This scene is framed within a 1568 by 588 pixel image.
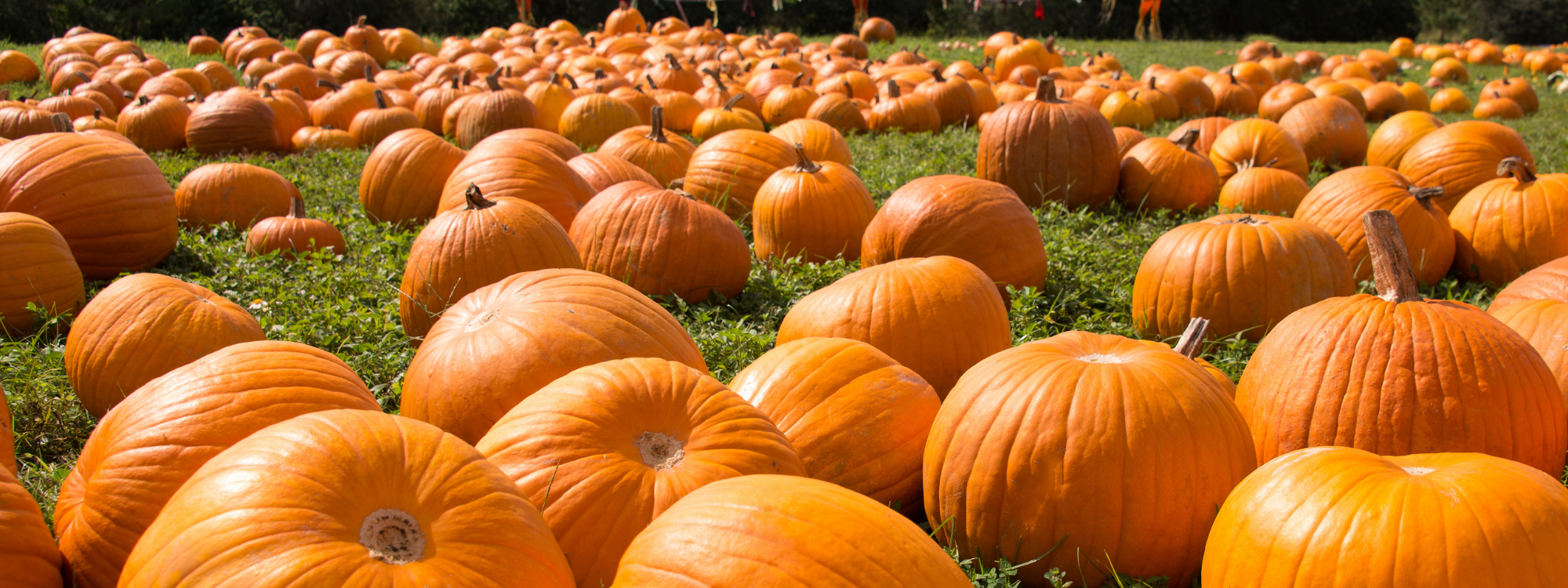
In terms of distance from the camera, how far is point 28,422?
3.19 m

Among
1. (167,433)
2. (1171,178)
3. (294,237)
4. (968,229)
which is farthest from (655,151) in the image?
(167,433)

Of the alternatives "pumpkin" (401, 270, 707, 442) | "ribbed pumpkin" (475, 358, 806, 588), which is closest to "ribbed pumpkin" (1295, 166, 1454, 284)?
"pumpkin" (401, 270, 707, 442)

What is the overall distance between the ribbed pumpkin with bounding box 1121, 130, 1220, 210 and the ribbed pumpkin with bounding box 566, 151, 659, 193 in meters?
3.17

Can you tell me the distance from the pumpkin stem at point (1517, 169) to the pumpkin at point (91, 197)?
6989 mm

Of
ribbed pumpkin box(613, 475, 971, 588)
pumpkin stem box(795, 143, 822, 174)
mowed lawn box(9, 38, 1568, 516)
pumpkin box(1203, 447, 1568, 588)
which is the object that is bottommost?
mowed lawn box(9, 38, 1568, 516)

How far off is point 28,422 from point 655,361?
2.43 m

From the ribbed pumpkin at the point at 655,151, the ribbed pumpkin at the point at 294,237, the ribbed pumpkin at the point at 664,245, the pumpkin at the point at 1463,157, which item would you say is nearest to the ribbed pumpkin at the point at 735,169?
the ribbed pumpkin at the point at 655,151

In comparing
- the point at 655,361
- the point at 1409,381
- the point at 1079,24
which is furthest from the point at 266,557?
the point at 1079,24

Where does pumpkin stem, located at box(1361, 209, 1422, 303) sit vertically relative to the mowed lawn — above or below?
above

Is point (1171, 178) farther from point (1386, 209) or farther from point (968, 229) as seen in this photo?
point (968, 229)

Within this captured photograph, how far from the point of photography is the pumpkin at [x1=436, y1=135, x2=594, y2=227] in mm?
4996

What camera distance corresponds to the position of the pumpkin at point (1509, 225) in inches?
181

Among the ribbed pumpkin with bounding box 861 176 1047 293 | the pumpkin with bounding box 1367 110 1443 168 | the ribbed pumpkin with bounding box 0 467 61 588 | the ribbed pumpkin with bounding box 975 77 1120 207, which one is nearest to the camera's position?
the ribbed pumpkin with bounding box 0 467 61 588

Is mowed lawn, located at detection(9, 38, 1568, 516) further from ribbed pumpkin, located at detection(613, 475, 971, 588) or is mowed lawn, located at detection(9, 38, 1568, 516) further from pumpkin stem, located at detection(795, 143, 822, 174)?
ribbed pumpkin, located at detection(613, 475, 971, 588)
